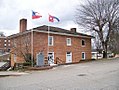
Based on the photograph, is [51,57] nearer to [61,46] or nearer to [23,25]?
[61,46]

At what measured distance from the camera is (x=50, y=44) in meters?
35.8

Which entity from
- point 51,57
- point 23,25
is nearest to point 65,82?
point 51,57

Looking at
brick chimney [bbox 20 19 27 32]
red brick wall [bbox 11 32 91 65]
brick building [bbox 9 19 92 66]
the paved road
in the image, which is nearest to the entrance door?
brick building [bbox 9 19 92 66]

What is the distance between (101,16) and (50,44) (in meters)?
14.2

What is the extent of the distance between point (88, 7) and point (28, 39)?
1740 cm

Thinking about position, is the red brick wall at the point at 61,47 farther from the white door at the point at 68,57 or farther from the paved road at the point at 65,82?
the paved road at the point at 65,82

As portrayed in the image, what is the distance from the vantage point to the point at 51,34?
118 ft

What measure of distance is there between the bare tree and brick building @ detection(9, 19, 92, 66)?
315 centimetres

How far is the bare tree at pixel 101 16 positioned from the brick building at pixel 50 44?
315cm

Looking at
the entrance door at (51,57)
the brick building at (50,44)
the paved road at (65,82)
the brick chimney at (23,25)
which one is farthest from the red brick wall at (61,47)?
the paved road at (65,82)

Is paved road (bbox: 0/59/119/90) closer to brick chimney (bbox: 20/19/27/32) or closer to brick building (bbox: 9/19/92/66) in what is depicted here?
brick building (bbox: 9/19/92/66)

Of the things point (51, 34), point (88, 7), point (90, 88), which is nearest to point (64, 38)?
point (51, 34)

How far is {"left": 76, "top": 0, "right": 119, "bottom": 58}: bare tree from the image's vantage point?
43.6 meters

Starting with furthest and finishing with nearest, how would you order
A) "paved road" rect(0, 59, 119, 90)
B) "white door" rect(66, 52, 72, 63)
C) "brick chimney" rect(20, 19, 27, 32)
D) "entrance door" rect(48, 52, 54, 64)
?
"white door" rect(66, 52, 72, 63) < "brick chimney" rect(20, 19, 27, 32) < "entrance door" rect(48, 52, 54, 64) < "paved road" rect(0, 59, 119, 90)
